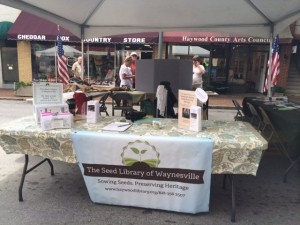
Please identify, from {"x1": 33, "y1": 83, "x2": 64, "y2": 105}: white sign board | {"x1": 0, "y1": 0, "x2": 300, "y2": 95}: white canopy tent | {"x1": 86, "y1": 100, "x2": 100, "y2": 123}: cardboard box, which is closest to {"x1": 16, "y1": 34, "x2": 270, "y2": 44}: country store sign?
{"x1": 0, "y1": 0, "x2": 300, "y2": 95}: white canopy tent

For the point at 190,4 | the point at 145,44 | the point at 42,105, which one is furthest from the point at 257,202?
the point at 145,44

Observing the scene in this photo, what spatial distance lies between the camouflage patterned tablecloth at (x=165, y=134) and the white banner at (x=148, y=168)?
0.13 metres

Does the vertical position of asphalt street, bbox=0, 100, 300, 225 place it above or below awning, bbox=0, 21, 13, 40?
below

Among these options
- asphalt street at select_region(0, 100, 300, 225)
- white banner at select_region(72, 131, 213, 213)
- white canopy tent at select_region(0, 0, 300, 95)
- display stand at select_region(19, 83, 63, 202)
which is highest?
white canopy tent at select_region(0, 0, 300, 95)

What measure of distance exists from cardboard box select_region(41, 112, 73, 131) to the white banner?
0.31m

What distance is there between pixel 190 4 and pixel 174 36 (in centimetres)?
837

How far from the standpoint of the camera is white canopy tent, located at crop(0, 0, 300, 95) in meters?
4.68

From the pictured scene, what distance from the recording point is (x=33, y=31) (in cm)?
1358

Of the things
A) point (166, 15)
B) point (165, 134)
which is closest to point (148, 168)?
point (165, 134)

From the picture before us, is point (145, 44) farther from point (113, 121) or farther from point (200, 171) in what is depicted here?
point (200, 171)

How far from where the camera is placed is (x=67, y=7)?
4.80 metres

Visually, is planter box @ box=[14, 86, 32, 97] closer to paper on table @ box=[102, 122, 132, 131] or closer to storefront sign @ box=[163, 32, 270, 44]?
storefront sign @ box=[163, 32, 270, 44]

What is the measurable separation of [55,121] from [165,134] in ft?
4.00

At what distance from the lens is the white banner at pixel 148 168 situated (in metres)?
2.79
